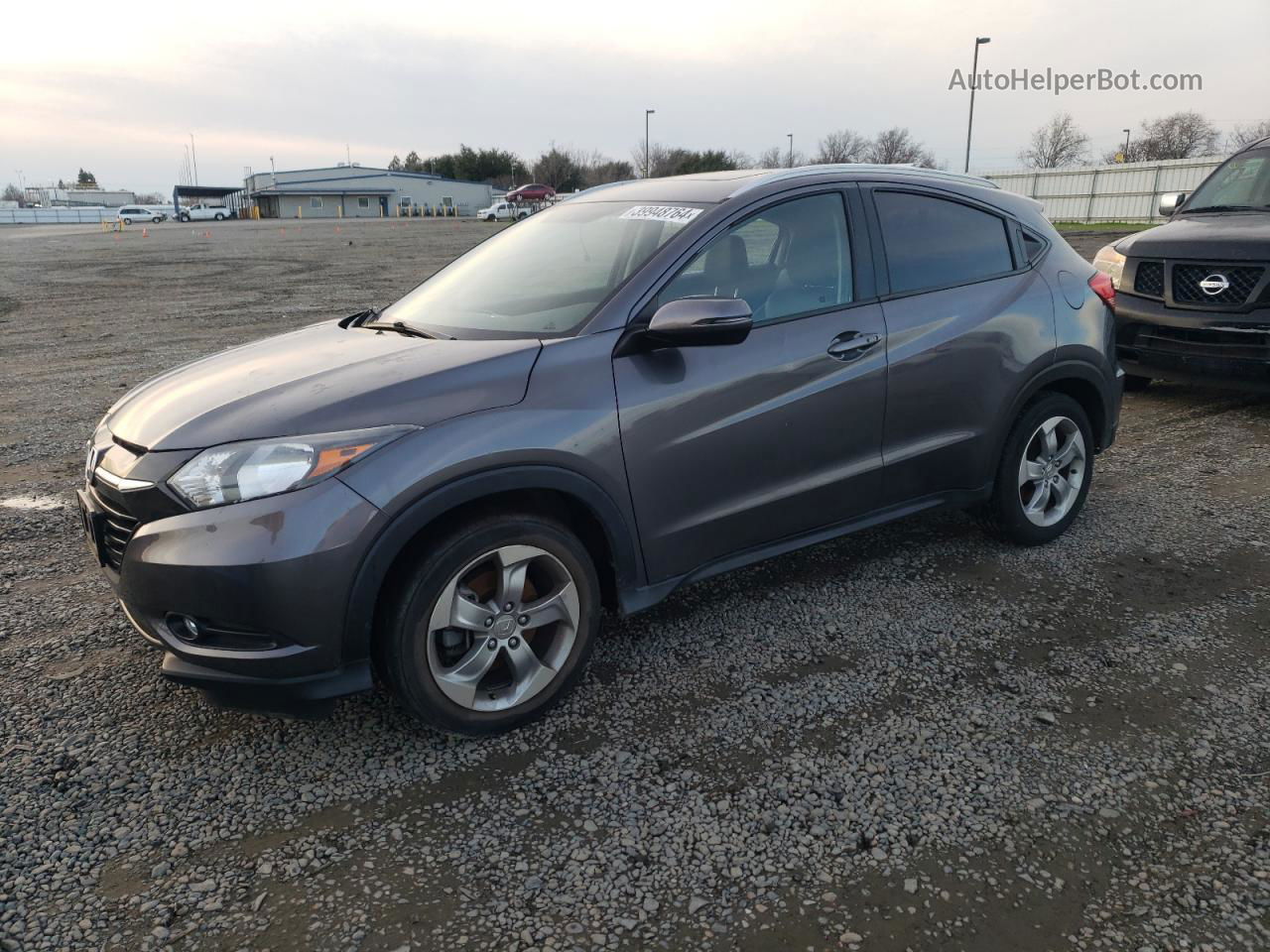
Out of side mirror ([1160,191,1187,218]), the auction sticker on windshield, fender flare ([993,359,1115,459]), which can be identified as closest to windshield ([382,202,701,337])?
the auction sticker on windshield

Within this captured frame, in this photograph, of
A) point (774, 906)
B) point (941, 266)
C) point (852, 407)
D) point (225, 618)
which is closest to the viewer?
point (774, 906)

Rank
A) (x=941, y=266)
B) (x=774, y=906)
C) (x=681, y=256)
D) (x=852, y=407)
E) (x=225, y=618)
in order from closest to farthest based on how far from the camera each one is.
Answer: (x=774, y=906), (x=225, y=618), (x=681, y=256), (x=852, y=407), (x=941, y=266)

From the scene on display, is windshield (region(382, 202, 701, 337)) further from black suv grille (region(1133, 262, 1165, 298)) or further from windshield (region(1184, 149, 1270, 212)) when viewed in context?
windshield (region(1184, 149, 1270, 212))

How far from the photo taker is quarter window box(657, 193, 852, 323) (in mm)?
3441

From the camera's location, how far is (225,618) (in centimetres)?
260

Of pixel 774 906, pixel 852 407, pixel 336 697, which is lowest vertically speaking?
pixel 774 906

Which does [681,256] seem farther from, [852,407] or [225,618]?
[225,618]

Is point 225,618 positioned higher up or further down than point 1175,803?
higher up

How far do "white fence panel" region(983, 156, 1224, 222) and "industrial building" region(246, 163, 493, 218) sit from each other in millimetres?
60123

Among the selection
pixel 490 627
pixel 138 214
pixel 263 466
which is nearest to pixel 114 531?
pixel 263 466

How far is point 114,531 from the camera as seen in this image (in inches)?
113

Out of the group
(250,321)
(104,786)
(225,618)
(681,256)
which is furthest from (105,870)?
(250,321)

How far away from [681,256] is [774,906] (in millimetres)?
2163

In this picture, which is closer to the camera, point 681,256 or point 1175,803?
point 1175,803
